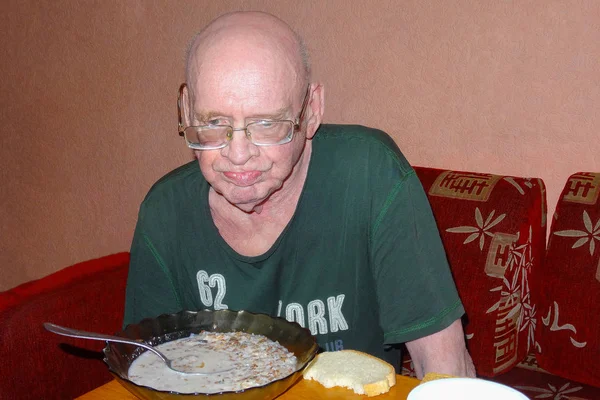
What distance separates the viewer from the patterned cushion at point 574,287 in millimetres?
1782

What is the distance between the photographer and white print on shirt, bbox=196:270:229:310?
1.46 meters

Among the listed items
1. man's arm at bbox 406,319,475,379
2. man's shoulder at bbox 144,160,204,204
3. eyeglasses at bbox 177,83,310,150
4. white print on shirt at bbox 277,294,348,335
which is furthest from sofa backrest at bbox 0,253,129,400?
man's arm at bbox 406,319,475,379

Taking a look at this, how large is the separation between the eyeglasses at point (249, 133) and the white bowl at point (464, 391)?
0.55m

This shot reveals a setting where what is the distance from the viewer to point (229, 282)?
4.77ft

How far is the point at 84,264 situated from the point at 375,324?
3.60 ft

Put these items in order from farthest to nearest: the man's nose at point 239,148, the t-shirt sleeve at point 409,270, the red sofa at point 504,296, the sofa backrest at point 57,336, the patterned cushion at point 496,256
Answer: the patterned cushion at point 496,256, the red sofa at point 504,296, the sofa backrest at point 57,336, the t-shirt sleeve at point 409,270, the man's nose at point 239,148

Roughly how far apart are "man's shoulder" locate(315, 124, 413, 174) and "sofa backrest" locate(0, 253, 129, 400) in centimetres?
78

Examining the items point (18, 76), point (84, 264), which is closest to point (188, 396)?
point (84, 264)

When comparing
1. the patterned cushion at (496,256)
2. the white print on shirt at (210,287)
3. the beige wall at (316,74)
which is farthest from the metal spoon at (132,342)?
the beige wall at (316,74)

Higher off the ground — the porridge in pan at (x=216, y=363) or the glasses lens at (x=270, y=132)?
the glasses lens at (x=270, y=132)

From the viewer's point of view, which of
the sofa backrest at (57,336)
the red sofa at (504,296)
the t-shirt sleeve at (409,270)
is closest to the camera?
the t-shirt sleeve at (409,270)

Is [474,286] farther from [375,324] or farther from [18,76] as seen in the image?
[18,76]

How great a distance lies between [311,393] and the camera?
1024mm

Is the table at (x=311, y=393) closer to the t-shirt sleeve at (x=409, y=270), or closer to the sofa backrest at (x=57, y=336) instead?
the t-shirt sleeve at (x=409, y=270)
